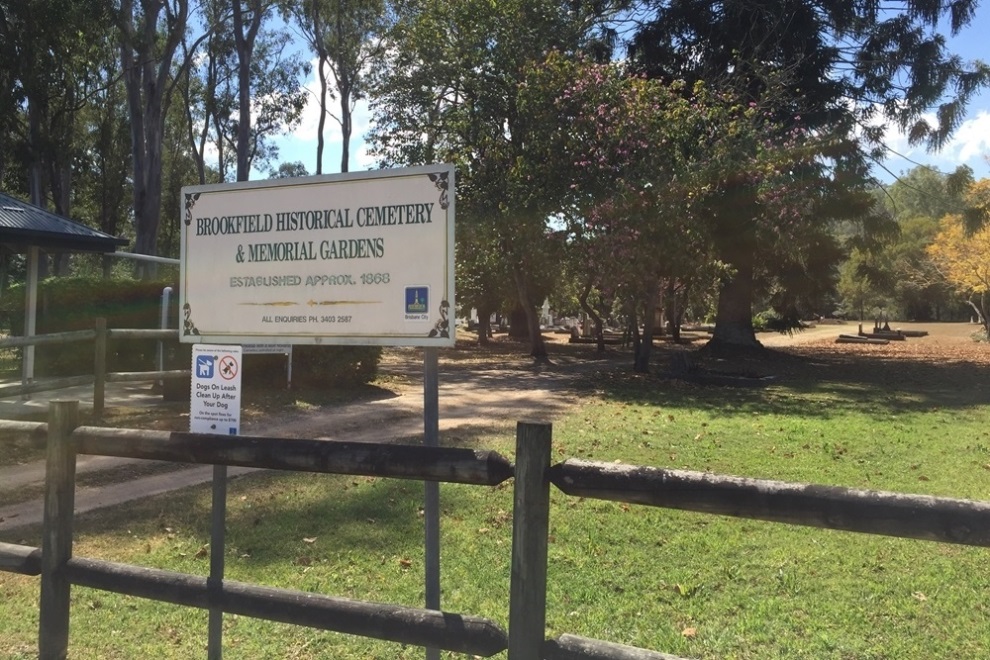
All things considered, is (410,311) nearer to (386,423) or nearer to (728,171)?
(386,423)

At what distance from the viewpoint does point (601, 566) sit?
5.04 m

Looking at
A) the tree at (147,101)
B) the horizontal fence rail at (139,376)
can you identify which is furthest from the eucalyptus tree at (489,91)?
the horizontal fence rail at (139,376)

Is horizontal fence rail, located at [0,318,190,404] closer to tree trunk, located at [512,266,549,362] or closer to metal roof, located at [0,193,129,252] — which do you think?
metal roof, located at [0,193,129,252]

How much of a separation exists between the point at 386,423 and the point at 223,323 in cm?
738

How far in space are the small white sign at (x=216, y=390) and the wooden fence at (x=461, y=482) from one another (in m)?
0.19

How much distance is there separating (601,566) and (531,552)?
248 centimetres

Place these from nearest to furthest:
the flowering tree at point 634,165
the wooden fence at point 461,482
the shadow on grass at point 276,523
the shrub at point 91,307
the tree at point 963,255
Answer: the wooden fence at point 461,482, the shadow on grass at point 276,523, the shrub at point 91,307, the flowering tree at point 634,165, the tree at point 963,255

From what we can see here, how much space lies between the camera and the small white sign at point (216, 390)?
350 centimetres

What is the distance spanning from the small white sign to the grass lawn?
47.3 inches

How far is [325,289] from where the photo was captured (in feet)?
11.1

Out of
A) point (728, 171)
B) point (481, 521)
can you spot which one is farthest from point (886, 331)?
point (481, 521)

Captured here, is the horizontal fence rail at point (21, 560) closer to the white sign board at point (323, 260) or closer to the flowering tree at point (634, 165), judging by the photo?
the white sign board at point (323, 260)

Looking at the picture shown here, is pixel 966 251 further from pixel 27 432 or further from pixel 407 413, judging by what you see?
pixel 27 432

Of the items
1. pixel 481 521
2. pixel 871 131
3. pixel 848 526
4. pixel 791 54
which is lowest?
pixel 481 521
